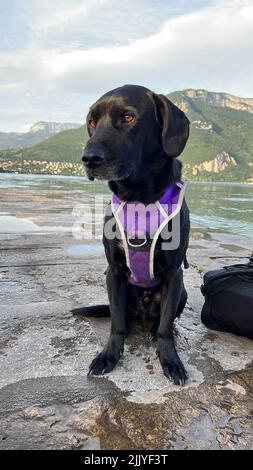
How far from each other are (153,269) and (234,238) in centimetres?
742

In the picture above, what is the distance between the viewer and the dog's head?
96.1 inches

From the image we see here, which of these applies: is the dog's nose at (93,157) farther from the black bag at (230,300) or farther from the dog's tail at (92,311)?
the black bag at (230,300)

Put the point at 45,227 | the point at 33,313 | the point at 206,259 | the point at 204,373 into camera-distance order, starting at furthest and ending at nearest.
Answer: the point at 45,227, the point at 206,259, the point at 33,313, the point at 204,373

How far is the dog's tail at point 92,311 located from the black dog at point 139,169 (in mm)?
478

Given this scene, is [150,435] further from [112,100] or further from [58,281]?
[58,281]

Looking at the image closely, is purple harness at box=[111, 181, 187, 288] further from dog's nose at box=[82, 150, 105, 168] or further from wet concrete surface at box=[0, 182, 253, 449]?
wet concrete surface at box=[0, 182, 253, 449]

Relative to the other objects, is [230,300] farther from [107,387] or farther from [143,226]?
[107,387]

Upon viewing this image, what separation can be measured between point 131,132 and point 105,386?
5.64ft

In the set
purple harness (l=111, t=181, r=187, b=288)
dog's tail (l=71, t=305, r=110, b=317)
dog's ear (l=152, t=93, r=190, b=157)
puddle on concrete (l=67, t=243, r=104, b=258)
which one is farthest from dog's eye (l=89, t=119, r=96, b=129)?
puddle on concrete (l=67, t=243, r=104, b=258)

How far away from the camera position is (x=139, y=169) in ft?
8.73

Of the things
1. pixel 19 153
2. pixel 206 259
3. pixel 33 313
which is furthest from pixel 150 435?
pixel 19 153

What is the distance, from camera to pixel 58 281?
14.8 ft

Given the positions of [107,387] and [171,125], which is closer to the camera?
[107,387]

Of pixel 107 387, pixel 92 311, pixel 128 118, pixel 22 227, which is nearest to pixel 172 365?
pixel 107 387
